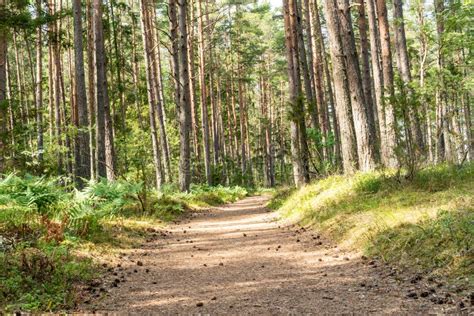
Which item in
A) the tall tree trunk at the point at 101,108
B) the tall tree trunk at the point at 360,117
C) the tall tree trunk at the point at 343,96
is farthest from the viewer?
the tall tree trunk at the point at 101,108

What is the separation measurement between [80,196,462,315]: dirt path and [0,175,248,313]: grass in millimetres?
385

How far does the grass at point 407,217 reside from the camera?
14.6ft

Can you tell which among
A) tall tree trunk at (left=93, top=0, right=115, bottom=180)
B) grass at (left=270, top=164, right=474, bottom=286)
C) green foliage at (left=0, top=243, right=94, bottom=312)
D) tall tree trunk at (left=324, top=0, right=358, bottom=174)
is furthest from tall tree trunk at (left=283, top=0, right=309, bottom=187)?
green foliage at (left=0, top=243, right=94, bottom=312)

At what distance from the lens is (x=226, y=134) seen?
156ft

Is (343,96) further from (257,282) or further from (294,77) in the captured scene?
(257,282)

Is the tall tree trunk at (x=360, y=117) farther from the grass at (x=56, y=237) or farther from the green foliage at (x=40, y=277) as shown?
the green foliage at (x=40, y=277)

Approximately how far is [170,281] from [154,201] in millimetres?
7383

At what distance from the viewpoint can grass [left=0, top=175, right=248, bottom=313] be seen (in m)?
4.18

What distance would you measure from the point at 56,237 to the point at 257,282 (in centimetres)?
295

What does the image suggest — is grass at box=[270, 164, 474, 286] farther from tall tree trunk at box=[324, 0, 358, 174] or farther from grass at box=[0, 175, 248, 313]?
grass at box=[0, 175, 248, 313]

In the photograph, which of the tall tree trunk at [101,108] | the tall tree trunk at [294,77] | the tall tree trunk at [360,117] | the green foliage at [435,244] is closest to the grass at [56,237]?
the tall tree trunk at [101,108]

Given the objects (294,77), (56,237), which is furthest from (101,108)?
(56,237)

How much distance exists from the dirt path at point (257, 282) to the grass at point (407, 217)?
12.3 inches

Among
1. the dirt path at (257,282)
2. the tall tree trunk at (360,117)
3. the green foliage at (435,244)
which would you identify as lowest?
the dirt path at (257,282)
